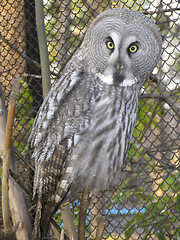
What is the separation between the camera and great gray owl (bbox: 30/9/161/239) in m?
1.33

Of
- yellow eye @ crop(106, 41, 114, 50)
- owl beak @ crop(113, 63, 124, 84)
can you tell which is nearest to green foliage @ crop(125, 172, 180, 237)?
owl beak @ crop(113, 63, 124, 84)

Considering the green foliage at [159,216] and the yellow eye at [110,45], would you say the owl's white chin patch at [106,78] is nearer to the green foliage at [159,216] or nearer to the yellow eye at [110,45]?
the yellow eye at [110,45]

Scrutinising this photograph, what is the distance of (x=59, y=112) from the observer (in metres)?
1.34

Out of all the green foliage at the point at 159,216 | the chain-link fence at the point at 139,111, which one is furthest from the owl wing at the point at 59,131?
the green foliage at the point at 159,216

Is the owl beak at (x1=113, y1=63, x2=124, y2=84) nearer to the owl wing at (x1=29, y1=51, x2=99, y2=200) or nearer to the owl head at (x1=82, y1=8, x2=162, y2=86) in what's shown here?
the owl head at (x1=82, y1=8, x2=162, y2=86)

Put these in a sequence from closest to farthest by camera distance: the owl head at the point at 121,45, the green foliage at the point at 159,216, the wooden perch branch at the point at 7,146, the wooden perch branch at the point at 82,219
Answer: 1. the wooden perch branch at the point at 7,146
2. the wooden perch branch at the point at 82,219
3. the owl head at the point at 121,45
4. the green foliage at the point at 159,216

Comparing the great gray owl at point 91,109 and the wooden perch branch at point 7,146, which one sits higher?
the great gray owl at point 91,109

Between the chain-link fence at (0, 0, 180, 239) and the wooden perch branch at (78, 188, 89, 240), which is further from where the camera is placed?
the chain-link fence at (0, 0, 180, 239)

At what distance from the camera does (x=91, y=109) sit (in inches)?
52.7

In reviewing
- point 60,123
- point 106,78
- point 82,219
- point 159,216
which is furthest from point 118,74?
point 159,216

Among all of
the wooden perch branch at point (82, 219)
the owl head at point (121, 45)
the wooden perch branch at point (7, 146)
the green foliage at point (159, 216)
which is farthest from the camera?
the green foliage at point (159, 216)

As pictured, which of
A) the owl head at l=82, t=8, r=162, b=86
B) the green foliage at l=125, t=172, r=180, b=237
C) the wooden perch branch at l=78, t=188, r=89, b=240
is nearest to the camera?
the wooden perch branch at l=78, t=188, r=89, b=240

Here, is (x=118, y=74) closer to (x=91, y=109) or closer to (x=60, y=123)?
(x=91, y=109)

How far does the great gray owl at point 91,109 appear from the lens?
4.37 ft
